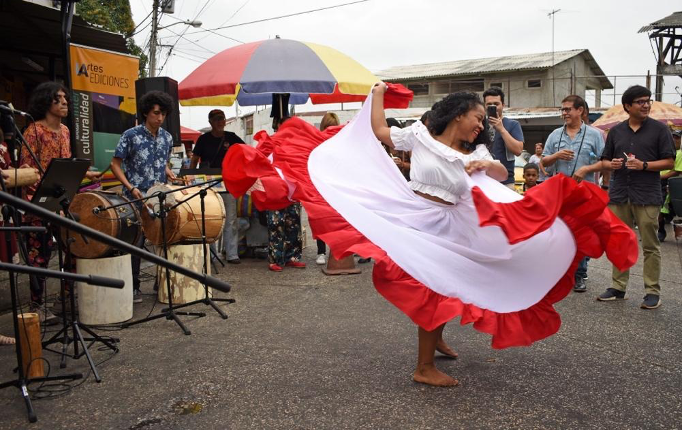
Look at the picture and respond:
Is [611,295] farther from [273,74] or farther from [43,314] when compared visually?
[43,314]

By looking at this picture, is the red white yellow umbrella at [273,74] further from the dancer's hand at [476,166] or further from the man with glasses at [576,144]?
the dancer's hand at [476,166]

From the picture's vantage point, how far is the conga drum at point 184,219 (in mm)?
5746

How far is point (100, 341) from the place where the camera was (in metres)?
4.60

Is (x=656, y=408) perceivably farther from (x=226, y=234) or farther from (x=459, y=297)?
(x=226, y=234)

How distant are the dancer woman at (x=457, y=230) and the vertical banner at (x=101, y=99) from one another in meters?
5.05

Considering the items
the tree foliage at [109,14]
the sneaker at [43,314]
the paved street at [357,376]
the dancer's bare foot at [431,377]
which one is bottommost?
the paved street at [357,376]

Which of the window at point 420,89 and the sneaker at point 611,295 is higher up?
the window at point 420,89

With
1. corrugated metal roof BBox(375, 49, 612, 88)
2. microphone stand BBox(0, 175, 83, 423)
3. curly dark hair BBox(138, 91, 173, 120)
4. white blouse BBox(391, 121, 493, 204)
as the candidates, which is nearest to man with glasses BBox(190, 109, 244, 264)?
curly dark hair BBox(138, 91, 173, 120)

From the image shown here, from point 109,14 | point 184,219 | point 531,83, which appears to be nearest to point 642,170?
point 184,219

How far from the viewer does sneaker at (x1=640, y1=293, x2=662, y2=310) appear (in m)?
5.67

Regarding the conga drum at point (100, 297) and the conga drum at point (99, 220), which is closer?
the conga drum at point (99, 220)

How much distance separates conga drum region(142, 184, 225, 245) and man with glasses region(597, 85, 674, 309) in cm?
394

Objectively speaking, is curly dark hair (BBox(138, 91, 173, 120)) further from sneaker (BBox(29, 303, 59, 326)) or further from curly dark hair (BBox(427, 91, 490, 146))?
curly dark hair (BBox(427, 91, 490, 146))

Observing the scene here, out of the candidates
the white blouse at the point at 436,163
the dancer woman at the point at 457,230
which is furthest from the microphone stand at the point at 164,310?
the white blouse at the point at 436,163
